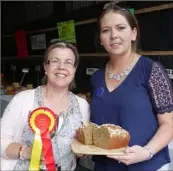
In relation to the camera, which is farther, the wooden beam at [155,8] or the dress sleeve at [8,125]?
the wooden beam at [155,8]

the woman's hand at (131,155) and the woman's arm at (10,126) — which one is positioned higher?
the woman's arm at (10,126)

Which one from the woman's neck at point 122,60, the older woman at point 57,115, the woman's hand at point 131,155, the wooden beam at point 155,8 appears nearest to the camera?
the woman's hand at point 131,155

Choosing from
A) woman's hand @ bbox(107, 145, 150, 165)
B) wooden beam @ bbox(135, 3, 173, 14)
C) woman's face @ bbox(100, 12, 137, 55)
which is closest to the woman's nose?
woman's face @ bbox(100, 12, 137, 55)

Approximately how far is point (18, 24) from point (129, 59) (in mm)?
3401

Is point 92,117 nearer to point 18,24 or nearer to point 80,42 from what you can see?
point 80,42

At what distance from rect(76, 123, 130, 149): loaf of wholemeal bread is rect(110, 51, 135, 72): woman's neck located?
269 mm

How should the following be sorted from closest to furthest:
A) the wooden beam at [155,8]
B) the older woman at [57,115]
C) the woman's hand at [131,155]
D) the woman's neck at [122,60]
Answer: the woman's hand at [131,155] → the older woman at [57,115] → the woman's neck at [122,60] → the wooden beam at [155,8]

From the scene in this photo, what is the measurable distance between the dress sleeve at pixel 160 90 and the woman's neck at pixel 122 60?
5.8 inches

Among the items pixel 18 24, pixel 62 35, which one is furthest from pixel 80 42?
pixel 18 24

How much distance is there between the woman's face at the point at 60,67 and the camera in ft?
3.92

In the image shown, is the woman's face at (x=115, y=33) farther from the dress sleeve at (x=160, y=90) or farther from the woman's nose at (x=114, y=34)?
the dress sleeve at (x=160, y=90)

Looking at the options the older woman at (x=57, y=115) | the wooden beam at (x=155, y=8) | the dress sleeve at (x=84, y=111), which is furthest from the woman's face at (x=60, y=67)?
the wooden beam at (x=155, y=8)

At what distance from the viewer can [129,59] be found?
126 cm

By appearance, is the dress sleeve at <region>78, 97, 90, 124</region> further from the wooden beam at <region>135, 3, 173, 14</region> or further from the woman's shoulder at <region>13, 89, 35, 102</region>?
the wooden beam at <region>135, 3, 173, 14</region>
